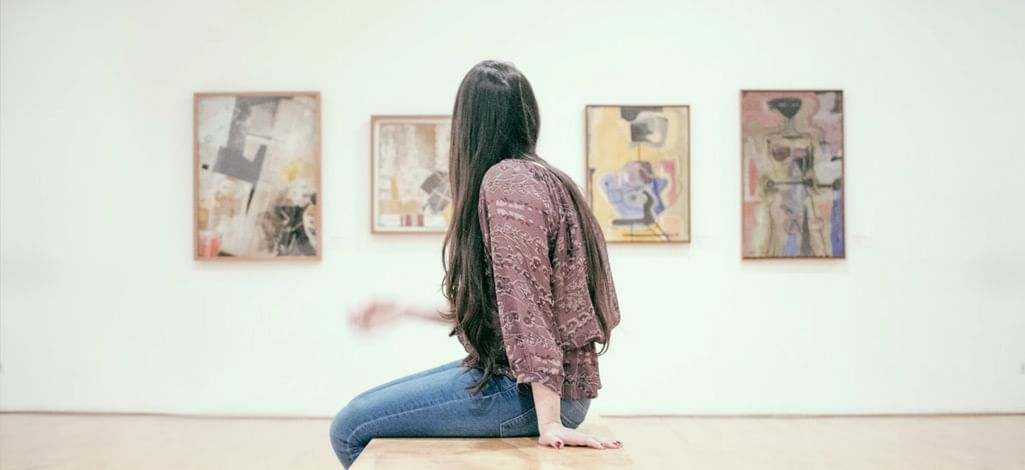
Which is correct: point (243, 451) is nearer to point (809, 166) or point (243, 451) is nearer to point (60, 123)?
point (60, 123)

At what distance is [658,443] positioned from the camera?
165 inches

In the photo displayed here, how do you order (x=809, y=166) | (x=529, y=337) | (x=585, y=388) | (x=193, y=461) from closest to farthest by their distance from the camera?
(x=529, y=337)
(x=585, y=388)
(x=193, y=461)
(x=809, y=166)

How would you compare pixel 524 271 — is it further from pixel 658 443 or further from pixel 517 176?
pixel 658 443

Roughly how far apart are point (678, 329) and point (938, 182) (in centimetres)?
186

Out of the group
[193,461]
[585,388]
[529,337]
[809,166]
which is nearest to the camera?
[529,337]

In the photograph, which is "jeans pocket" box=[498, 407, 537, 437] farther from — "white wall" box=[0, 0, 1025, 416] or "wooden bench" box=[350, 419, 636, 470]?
"white wall" box=[0, 0, 1025, 416]

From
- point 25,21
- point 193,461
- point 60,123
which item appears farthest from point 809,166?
point 25,21

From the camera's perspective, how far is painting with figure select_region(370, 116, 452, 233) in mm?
4953

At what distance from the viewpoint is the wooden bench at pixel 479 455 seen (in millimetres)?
1758

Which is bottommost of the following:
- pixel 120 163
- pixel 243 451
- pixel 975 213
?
pixel 243 451

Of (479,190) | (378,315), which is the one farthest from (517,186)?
(378,315)

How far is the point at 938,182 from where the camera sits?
5.06 metres

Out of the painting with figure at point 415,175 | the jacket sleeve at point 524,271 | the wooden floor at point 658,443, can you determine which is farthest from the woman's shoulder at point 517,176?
the painting with figure at point 415,175

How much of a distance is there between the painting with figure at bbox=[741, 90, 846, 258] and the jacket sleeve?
335 cm
